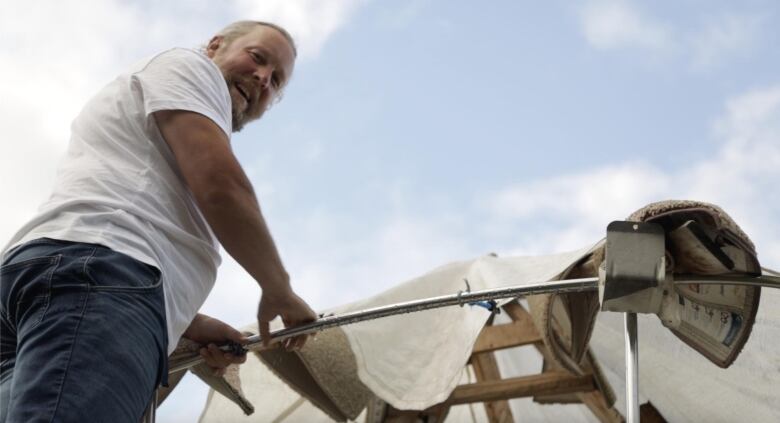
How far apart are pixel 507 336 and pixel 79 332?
2.16 meters

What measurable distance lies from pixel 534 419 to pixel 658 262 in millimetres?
2495

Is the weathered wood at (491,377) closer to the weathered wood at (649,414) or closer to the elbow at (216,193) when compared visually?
the weathered wood at (649,414)

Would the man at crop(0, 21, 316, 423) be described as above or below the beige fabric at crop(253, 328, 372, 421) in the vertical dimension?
above

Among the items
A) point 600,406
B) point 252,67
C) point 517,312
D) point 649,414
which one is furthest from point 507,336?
point 252,67

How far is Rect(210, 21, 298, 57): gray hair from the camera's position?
141 cm

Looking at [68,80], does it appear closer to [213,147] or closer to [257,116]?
[257,116]

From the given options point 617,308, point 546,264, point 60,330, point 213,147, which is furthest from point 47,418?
point 546,264

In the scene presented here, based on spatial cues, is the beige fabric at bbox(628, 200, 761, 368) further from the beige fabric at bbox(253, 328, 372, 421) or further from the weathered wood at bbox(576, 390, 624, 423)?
the weathered wood at bbox(576, 390, 624, 423)

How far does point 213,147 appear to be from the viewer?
3.42 ft

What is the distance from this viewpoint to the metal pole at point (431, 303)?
124 centimetres

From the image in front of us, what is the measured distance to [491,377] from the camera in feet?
10.3

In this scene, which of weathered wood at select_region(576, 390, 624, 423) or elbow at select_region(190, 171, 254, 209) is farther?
weathered wood at select_region(576, 390, 624, 423)

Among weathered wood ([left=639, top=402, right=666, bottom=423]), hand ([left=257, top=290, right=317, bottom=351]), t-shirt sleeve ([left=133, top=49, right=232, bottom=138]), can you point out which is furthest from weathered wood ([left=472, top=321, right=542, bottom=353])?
t-shirt sleeve ([left=133, top=49, right=232, bottom=138])

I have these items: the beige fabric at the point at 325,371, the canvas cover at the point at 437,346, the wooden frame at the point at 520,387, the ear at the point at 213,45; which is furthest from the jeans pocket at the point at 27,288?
the wooden frame at the point at 520,387
